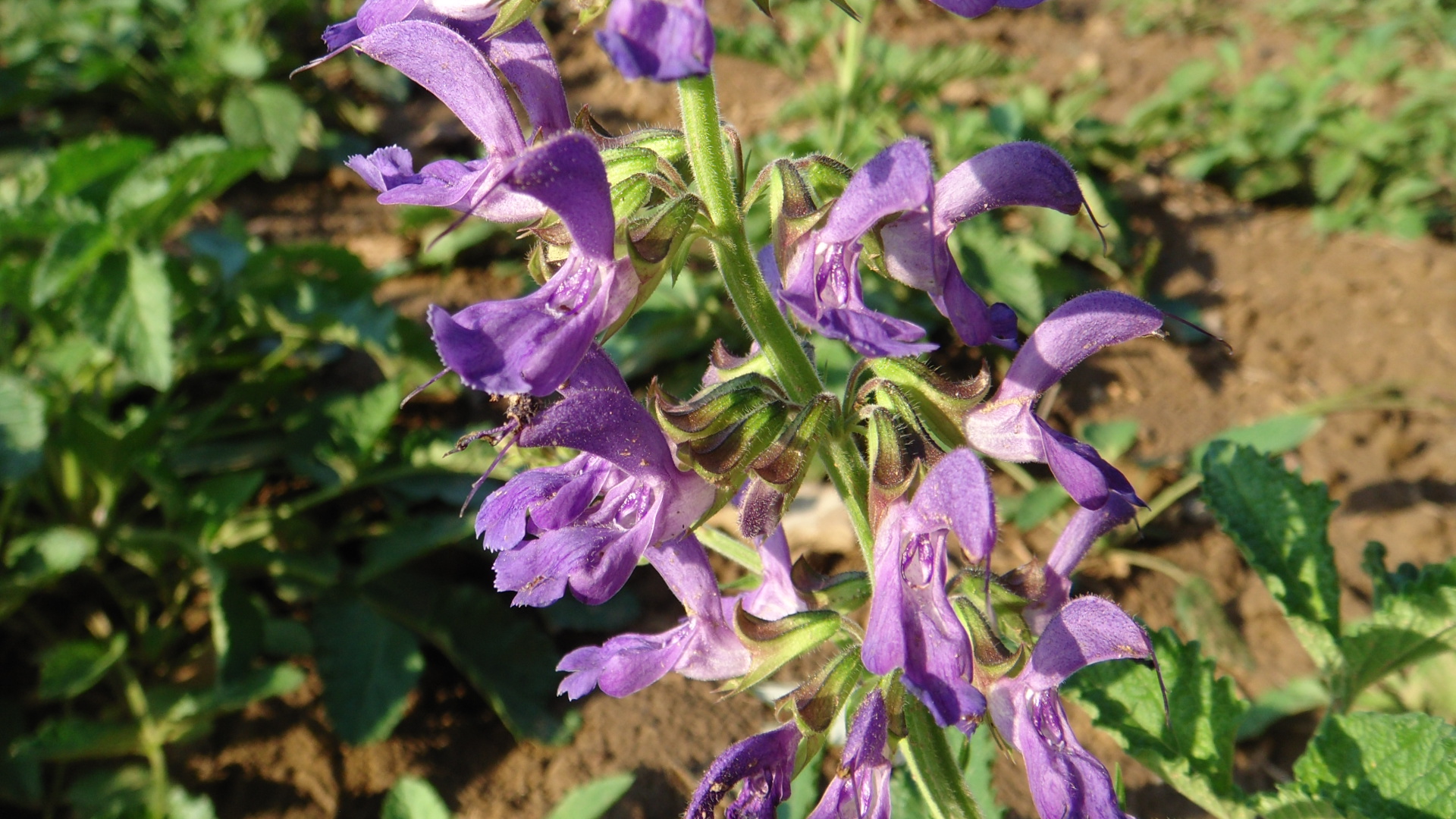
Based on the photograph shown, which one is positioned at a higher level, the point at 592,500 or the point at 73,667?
the point at 592,500

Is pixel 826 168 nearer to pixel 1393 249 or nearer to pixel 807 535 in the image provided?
pixel 807 535

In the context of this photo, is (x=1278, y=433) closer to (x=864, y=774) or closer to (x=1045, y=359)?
(x=1045, y=359)

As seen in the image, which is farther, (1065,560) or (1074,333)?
(1065,560)

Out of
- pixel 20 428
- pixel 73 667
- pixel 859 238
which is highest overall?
pixel 859 238

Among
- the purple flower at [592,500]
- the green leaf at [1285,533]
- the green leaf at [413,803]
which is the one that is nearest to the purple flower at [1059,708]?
the purple flower at [592,500]

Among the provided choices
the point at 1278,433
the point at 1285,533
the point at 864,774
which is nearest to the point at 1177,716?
the point at 1285,533

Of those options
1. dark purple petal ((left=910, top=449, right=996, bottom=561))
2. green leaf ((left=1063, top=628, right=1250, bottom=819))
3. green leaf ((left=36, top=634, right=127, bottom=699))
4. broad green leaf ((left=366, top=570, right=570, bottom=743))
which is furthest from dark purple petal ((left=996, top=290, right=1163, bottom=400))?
green leaf ((left=36, top=634, right=127, bottom=699))

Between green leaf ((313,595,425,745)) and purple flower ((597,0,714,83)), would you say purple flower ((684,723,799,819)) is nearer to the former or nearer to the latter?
purple flower ((597,0,714,83))

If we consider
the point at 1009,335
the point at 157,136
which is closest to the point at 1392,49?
the point at 1009,335

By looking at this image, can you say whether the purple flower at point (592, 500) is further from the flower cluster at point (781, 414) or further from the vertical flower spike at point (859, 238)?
the vertical flower spike at point (859, 238)
